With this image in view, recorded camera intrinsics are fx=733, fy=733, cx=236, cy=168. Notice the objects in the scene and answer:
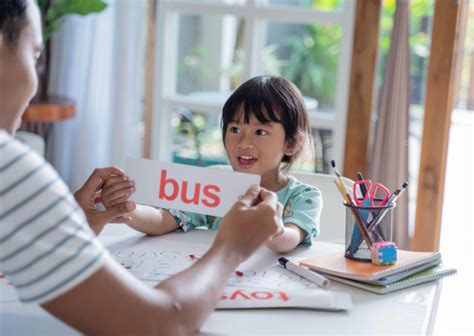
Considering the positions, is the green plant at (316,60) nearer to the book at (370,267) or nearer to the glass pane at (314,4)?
the glass pane at (314,4)

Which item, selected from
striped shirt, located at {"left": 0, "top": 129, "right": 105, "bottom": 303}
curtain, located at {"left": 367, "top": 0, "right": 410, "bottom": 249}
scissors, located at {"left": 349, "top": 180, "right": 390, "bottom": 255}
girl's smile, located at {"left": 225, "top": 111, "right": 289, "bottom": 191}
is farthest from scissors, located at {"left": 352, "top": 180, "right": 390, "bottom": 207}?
curtain, located at {"left": 367, "top": 0, "right": 410, "bottom": 249}

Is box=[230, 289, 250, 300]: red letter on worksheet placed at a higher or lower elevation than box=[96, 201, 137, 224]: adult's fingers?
Answer: lower

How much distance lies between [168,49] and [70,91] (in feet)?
1.80

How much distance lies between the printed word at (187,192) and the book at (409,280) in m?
0.25

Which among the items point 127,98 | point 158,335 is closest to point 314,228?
point 158,335

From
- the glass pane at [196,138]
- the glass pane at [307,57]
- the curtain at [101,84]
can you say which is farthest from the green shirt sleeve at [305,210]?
the curtain at [101,84]

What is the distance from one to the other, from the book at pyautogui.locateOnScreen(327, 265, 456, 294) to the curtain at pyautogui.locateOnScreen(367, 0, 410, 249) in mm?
1573

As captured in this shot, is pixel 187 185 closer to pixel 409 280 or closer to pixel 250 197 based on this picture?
pixel 250 197

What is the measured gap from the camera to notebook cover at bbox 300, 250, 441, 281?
49.2 inches

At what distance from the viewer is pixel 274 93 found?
167 cm

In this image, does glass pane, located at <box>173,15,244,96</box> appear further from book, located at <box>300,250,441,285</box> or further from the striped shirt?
the striped shirt

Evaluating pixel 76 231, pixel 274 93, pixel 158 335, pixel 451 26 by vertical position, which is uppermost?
pixel 451 26

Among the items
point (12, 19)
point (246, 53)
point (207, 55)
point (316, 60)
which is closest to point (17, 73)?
Answer: point (12, 19)

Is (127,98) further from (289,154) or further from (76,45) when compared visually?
(289,154)
